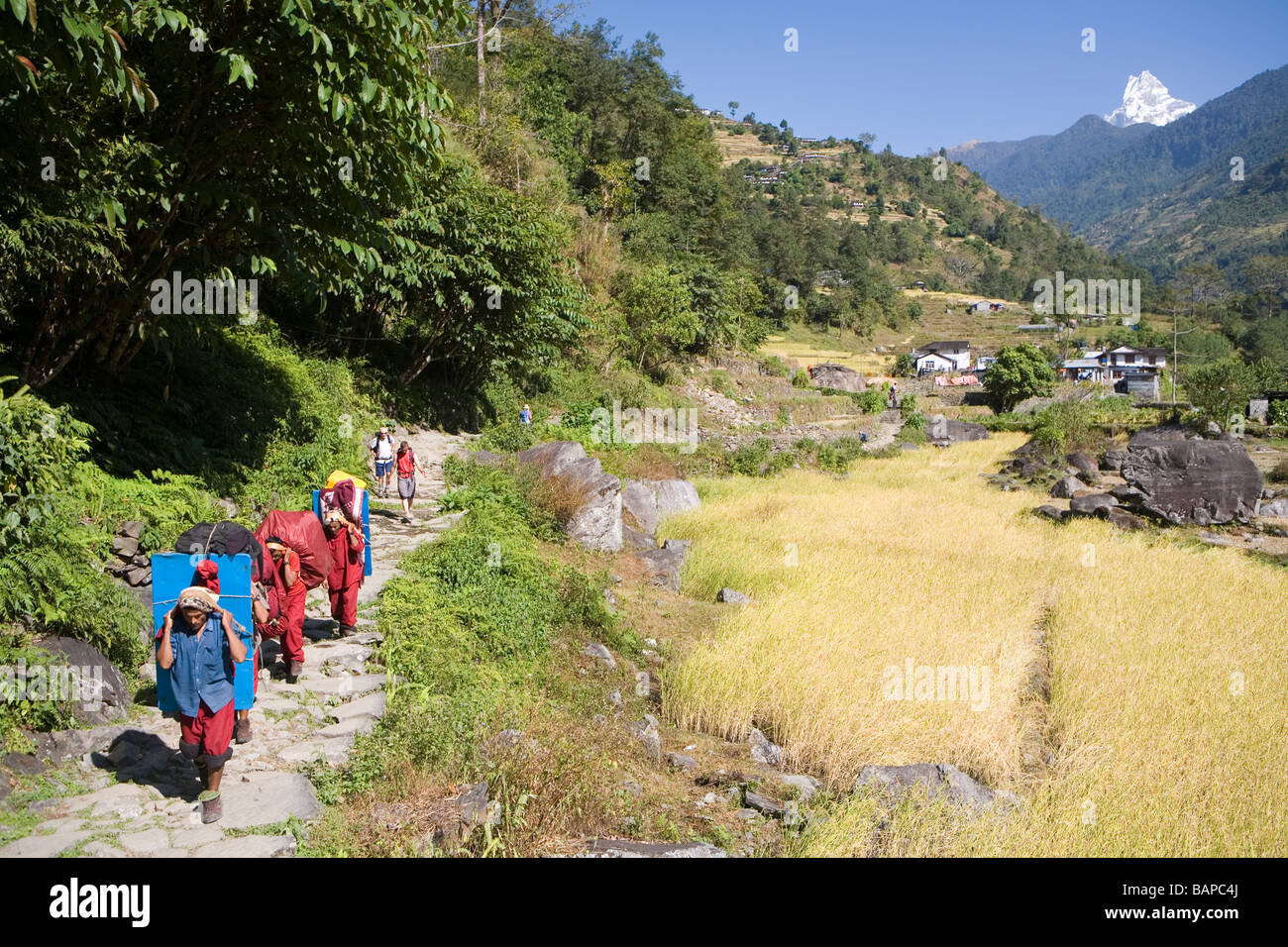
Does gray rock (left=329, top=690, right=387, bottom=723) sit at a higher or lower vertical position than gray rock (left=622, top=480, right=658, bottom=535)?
lower

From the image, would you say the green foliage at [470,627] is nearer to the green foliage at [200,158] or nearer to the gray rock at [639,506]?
the green foliage at [200,158]

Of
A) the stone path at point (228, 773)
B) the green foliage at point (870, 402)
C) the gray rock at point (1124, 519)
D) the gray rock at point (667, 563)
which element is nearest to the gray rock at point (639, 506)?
the gray rock at point (667, 563)

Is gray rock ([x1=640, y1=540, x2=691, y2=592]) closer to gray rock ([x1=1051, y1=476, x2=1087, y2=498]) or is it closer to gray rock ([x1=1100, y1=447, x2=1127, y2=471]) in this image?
gray rock ([x1=1051, y1=476, x2=1087, y2=498])

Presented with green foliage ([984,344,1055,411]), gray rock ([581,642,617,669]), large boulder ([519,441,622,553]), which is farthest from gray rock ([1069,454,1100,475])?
gray rock ([581,642,617,669])

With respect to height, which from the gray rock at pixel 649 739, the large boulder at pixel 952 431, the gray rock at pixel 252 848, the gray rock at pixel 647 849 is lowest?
the gray rock at pixel 649 739

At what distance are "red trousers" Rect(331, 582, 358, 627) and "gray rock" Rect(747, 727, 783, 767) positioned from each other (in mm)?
3799

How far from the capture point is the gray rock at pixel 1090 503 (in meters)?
19.2

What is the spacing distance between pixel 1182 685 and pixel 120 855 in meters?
9.79

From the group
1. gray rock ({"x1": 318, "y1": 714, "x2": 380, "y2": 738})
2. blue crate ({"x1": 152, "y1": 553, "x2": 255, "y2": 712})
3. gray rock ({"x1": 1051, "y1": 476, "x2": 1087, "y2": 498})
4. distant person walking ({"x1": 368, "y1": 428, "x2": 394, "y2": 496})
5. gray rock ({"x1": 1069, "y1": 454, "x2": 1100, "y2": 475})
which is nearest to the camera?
blue crate ({"x1": 152, "y1": 553, "x2": 255, "y2": 712})

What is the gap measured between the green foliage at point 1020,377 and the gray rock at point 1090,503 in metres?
25.7

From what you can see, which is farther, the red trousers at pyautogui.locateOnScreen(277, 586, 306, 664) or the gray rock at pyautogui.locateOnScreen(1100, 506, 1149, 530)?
the gray rock at pyautogui.locateOnScreen(1100, 506, 1149, 530)

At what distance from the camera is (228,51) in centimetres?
609

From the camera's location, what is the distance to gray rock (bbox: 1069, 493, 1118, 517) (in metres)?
19.2

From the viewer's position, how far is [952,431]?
118ft
